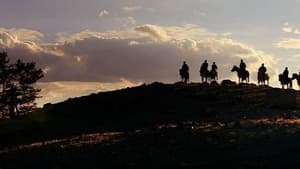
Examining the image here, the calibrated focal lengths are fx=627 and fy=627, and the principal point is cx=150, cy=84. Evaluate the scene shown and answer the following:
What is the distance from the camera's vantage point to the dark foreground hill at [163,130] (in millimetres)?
36000

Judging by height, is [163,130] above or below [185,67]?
below

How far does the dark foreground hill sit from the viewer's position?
1417 inches

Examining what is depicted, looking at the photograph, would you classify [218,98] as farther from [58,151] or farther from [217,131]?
[58,151]

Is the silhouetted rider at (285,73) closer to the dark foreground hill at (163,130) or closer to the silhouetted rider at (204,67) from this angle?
the dark foreground hill at (163,130)

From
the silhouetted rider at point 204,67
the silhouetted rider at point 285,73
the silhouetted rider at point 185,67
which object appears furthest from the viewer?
the silhouetted rider at point 285,73

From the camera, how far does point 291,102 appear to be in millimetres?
76125

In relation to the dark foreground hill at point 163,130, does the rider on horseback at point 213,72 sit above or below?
above

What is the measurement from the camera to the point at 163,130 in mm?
45969

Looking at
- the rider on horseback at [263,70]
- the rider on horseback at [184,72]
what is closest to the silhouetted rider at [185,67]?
the rider on horseback at [184,72]

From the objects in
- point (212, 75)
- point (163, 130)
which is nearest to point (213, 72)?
point (212, 75)

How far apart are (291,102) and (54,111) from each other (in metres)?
28.7

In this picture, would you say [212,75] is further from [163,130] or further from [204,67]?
[163,130]

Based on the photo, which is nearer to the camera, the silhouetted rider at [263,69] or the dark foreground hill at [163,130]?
the dark foreground hill at [163,130]

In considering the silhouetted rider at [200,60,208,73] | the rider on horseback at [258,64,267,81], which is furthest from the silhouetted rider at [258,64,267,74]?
the silhouetted rider at [200,60,208,73]
